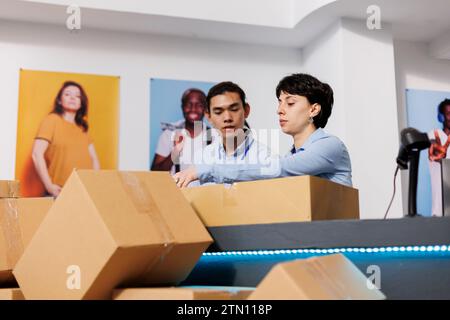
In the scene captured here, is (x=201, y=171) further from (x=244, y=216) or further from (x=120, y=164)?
(x=120, y=164)

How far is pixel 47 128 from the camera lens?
345 centimetres

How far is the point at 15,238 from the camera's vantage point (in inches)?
58.6

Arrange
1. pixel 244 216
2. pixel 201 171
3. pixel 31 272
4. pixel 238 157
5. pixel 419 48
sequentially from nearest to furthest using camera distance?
1. pixel 31 272
2. pixel 244 216
3. pixel 201 171
4. pixel 238 157
5. pixel 419 48

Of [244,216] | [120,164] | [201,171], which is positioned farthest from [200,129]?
[244,216]

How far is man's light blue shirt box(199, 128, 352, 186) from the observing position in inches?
63.3

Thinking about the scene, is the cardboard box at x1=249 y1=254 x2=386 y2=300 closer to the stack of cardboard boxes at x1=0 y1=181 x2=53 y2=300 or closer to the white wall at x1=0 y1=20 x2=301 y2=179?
the stack of cardboard boxes at x1=0 y1=181 x2=53 y2=300

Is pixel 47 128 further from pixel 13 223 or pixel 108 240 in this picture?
pixel 108 240

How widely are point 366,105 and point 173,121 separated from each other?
4.12ft

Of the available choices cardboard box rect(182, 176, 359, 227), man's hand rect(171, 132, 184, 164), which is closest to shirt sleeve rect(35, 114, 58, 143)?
man's hand rect(171, 132, 184, 164)

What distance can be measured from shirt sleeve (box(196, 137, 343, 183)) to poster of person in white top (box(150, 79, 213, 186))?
1915 mm

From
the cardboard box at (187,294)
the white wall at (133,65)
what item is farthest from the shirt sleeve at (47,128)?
the cardboard box at (187,294)

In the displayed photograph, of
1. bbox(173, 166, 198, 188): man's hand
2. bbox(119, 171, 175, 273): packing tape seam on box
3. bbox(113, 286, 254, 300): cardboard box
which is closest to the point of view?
bbox(113, 286, 254, 300): cardboard box

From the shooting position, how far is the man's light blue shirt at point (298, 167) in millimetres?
1608

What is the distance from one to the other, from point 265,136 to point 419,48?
2679 mm
